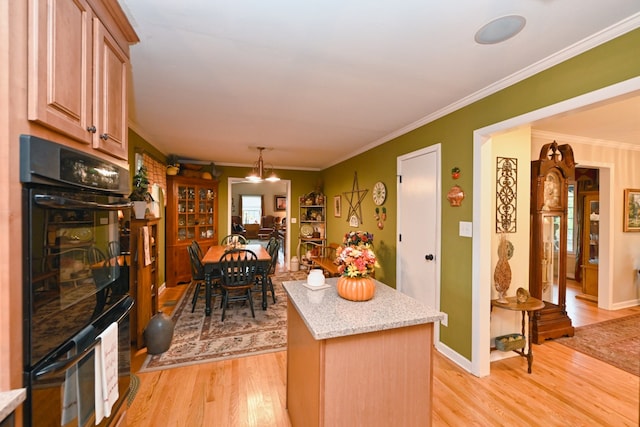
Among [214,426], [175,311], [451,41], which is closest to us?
[451,41]

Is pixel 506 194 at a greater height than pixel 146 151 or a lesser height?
lesser

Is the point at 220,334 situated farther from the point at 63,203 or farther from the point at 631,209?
the point at 631,209

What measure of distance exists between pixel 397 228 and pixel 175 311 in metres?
3.20

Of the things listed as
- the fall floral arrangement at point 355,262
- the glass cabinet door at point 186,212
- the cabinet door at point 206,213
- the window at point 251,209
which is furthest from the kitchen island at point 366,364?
the window at point 251,209

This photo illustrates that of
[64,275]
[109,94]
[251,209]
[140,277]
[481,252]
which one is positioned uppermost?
[109,94]

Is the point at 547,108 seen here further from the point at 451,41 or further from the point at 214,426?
the point at 214,426

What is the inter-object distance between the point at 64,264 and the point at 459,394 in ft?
8.67

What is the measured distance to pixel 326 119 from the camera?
3.11 meters

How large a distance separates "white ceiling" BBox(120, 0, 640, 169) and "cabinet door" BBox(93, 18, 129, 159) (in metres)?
0.30

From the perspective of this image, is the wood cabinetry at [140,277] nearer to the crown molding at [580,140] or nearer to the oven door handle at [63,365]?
the oven door handle at [63,365]

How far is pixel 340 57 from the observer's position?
1.85 m

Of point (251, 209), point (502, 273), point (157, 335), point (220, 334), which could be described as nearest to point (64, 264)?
point (157, 335)

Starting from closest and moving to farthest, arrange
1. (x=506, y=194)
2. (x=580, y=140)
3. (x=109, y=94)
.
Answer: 1. (x=109, y=94)
2. (x=506, y=194)
3. (x=580, y=140)

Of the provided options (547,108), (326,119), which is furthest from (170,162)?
(547,108)
